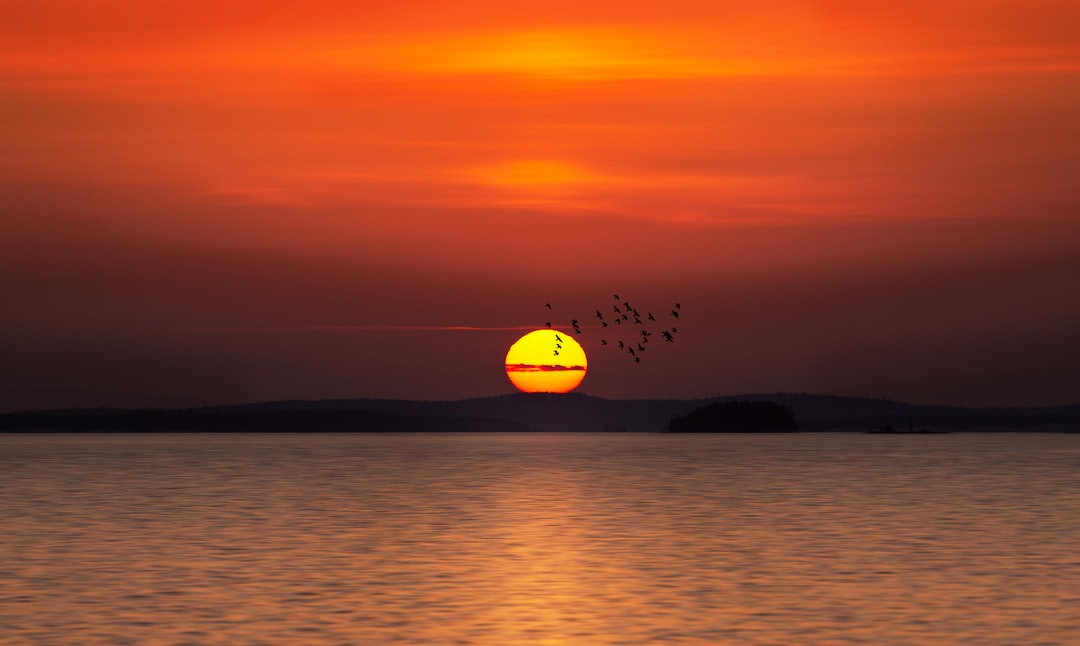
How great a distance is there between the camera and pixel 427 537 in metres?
68.1

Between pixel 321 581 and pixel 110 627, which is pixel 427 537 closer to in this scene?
pixel 321 581

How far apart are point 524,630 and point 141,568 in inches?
799

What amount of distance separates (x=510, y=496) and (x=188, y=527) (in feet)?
117

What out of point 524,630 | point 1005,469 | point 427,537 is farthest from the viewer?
point 1005,469

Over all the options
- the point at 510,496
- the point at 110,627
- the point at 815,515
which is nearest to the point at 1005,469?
the point at 510,496

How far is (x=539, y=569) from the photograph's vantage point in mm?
53031

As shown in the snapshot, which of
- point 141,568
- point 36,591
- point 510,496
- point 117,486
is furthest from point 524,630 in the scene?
point 117,486

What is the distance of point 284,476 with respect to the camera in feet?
512

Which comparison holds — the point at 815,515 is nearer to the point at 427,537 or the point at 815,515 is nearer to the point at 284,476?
the point at 427,537

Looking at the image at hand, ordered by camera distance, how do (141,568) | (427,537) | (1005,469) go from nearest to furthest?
1. (141,568)
2. (427,537)
3. (1005,469)

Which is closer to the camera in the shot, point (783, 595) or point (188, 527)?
point (783, 595)

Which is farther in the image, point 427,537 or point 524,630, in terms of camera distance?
point 427,537

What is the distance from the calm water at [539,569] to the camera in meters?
39.3

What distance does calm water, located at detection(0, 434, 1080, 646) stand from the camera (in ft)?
129
